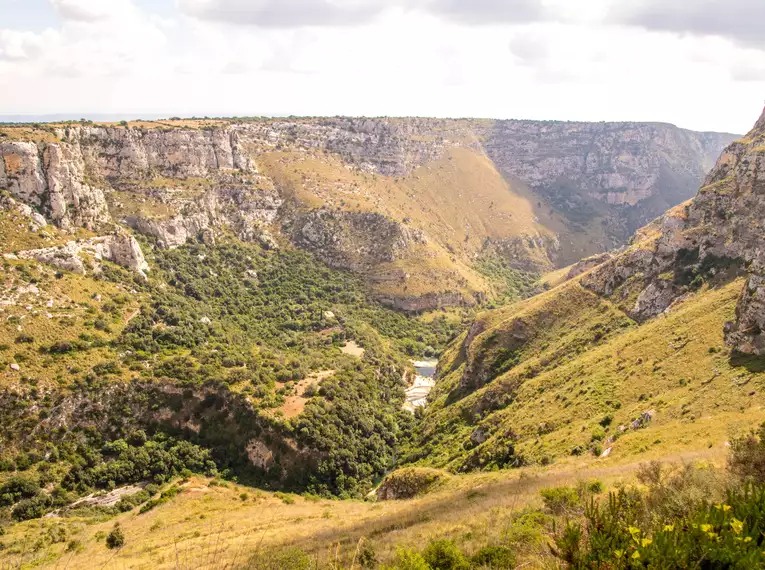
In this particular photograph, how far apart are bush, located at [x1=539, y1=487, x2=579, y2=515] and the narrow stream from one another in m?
83.3

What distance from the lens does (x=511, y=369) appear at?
272 feet

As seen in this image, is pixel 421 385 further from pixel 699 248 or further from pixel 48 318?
pixel 48 318

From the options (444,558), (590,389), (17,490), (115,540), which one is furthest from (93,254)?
(444,558)

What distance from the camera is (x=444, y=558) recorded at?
15.1 m

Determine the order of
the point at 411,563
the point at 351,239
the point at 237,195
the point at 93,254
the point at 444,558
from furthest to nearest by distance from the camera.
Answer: the point at 351,239, the point at 237,195, the point at 93,254, the point at 444,558, the point at 411,563

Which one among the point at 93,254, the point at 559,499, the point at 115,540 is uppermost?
the point at 93,254

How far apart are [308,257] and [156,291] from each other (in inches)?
2352

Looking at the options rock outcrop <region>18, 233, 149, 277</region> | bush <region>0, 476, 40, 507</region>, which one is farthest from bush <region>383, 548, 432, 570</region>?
rock outcrop <region>18, 233, 149, 277</region>

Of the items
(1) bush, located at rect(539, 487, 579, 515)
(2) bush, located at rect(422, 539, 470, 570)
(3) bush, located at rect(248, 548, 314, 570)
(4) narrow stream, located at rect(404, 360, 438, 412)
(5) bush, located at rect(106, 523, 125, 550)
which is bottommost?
(4) narrow stream, located at rect(404, 360, 438, 412)

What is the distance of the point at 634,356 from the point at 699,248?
27.9 meters

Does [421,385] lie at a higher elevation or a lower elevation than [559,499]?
lower

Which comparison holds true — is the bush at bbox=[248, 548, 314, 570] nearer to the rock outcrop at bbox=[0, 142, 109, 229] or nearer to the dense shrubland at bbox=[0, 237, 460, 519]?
the dense shrubland at bbox=[0, 237, 460, 519]

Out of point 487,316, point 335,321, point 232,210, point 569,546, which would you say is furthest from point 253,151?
point 569,546

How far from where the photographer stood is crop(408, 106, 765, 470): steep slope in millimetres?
44188
